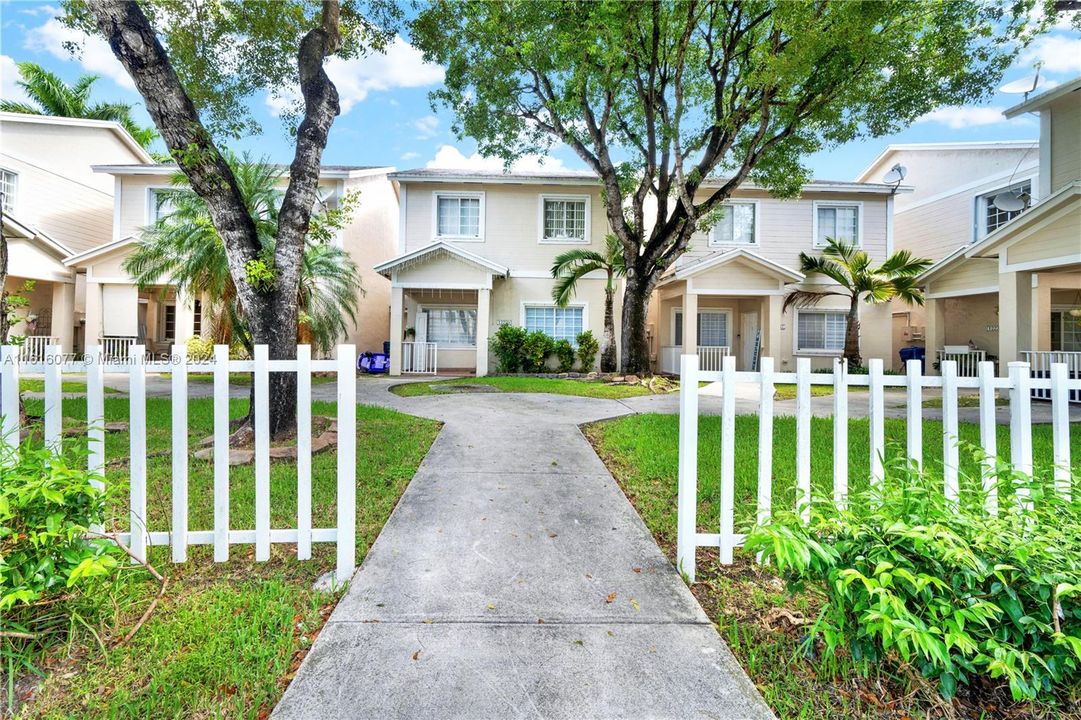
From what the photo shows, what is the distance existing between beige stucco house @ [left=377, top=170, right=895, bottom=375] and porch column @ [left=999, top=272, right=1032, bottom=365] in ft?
16.1

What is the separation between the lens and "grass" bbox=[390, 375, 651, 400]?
34.8ft

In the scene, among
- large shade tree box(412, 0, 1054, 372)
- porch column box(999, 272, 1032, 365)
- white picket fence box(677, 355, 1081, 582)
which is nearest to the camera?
white picket fence box(677, 355, 1081, 582)

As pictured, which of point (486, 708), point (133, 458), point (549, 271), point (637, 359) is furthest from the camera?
point (549, 271)

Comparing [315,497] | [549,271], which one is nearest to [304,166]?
[315,497]

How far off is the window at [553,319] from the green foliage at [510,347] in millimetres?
1147

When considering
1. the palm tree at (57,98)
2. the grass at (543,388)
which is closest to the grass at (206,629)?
the grass at (543,388)

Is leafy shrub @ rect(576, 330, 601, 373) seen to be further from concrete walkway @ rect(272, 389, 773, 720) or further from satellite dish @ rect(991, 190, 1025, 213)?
satellite dish @ rect(991, 190, 1025, 213)

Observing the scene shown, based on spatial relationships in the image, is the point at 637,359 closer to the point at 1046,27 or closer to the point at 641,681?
the point at 1046,27

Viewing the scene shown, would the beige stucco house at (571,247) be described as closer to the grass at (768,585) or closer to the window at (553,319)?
the window at (553,319)

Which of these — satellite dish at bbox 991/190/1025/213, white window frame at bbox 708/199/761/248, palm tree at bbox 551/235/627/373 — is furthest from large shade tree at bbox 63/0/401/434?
satellite dish at bbox 991/190/1025/213

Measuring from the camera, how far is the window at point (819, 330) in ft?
56.4

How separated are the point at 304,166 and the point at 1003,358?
1479 cm

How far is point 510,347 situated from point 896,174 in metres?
15.6

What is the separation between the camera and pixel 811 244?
17125mm
